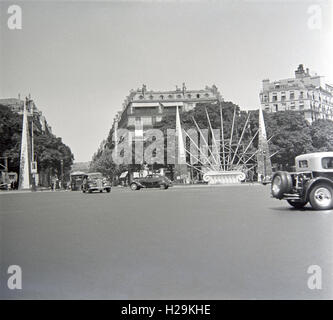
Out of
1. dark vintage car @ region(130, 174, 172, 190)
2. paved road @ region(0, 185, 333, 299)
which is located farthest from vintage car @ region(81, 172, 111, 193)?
paved road @ region(0, 185, 333, 299)

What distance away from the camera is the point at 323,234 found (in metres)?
7.21

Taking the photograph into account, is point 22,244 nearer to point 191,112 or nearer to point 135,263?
point 135,263

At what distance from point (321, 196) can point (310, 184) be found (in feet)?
1.82

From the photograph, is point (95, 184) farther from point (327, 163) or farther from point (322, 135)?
point (327, 163)

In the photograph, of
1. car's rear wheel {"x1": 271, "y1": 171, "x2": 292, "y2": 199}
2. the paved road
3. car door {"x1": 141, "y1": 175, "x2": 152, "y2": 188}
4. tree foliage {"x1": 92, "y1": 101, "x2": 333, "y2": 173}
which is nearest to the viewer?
the paved road

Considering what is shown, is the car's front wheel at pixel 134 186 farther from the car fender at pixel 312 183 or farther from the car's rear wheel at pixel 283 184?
the car fender at pixel 312 183

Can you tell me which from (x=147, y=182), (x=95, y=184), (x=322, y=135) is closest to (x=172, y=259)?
(x=322, y=135)

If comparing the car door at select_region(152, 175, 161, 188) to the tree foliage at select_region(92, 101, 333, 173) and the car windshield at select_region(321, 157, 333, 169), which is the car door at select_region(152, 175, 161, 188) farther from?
the car windshield at select_region(321, 157, 333, 169)

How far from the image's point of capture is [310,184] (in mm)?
11820

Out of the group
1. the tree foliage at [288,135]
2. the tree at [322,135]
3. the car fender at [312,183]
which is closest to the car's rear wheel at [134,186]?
the tree foliage at [288,135]

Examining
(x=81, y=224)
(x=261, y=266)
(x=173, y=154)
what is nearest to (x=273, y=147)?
(x=81, y=224)

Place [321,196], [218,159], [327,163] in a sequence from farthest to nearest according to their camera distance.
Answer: [218,159] < [327,163] < [321,196]

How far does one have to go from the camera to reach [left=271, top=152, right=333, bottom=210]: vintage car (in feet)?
38.9

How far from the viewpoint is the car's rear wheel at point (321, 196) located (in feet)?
38.7
